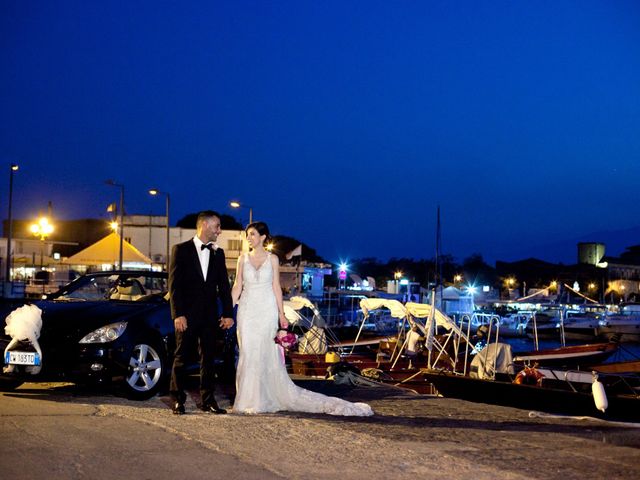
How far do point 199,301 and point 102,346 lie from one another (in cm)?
163

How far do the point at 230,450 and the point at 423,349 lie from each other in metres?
14.6

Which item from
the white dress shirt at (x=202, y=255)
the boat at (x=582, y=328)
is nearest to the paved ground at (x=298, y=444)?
the white dress shirt at (x=202, y=255)

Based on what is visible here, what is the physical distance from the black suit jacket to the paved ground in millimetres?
1025

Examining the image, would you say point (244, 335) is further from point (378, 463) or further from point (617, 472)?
point (617, 472)

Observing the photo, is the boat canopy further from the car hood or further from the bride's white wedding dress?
the bride's white wedding dress

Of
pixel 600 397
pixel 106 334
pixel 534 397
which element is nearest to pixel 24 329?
pixel 106 334

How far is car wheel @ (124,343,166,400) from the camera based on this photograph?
945cm

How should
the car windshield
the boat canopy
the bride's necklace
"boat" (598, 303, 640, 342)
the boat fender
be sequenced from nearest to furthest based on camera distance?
the bride's necklace, the boat fender, the car windshield, the boat canopy, "boat" (598, 303, 640, 342)

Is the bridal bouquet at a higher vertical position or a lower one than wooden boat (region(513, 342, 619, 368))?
higher

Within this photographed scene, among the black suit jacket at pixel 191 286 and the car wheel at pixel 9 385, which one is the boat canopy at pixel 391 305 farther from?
the black suit jacket at pixel 191 286

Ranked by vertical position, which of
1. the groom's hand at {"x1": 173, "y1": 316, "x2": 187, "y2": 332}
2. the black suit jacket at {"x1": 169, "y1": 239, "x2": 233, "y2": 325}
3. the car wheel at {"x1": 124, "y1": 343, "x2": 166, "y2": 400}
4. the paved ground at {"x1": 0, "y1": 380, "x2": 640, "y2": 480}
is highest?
the black suit jacket at {"x1": 169, "y1": 239, "x2": 233, "y2": 325}

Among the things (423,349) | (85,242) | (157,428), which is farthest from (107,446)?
(85,242)

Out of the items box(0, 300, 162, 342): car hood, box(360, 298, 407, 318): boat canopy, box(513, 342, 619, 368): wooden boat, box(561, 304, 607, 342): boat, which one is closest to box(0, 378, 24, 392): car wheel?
box(0, 300, 162, 342): car hood

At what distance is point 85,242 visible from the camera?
100375 millimetres
